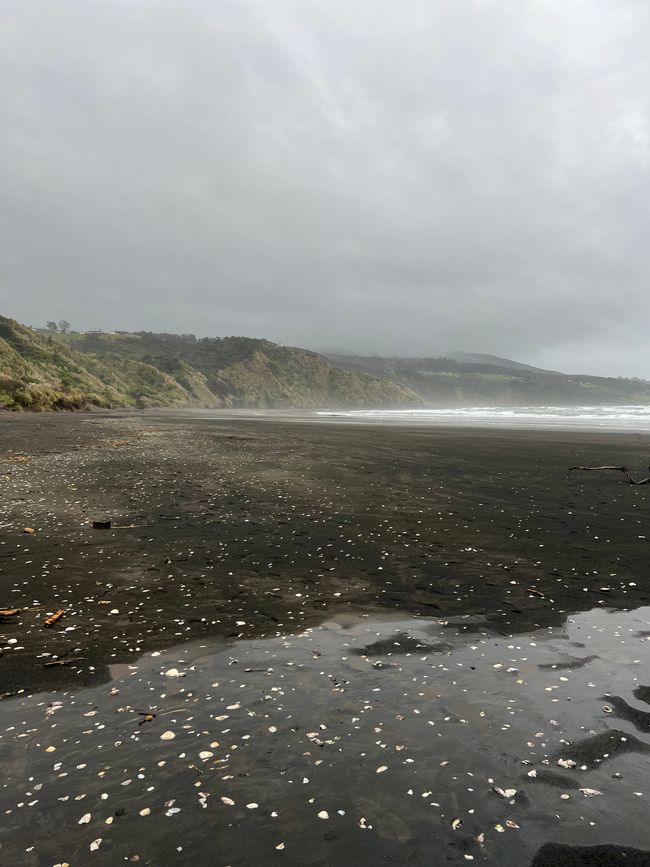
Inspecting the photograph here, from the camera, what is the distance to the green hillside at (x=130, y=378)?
66438mm

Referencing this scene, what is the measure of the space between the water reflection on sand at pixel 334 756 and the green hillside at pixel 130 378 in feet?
205

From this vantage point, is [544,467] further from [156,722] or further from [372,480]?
[156,722]

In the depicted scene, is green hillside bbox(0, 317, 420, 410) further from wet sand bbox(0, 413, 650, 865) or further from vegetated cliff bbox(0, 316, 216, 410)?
wet sand bbox(0, 413, 650, 865)

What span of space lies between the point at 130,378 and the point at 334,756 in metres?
130

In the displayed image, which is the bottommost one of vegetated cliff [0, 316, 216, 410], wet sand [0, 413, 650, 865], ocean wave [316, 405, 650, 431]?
wet sand [0, 413, 650, 865]

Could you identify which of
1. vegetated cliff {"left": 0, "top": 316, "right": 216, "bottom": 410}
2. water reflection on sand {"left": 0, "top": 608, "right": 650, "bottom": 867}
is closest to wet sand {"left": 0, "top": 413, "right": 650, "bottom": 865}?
water reflection on sand {"left": 0, "top": 608, "right": 650, "bottom": 867}

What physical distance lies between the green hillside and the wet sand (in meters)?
58.2

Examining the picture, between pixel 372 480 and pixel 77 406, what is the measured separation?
62332mm

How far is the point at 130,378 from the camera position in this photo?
4833 inches

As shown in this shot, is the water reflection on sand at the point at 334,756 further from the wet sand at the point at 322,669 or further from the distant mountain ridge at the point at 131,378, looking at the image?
the distant mountain ridge at the point at 131,378

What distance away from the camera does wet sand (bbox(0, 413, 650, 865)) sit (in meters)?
3.46

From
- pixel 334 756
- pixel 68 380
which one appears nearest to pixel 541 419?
pixel 334 756

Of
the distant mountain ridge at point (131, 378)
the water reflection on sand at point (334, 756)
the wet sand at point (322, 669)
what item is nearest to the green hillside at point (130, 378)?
the distant mountain ridge at point (131, 378)

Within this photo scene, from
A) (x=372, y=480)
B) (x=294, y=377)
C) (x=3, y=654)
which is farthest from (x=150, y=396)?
(x=3, y=654)
